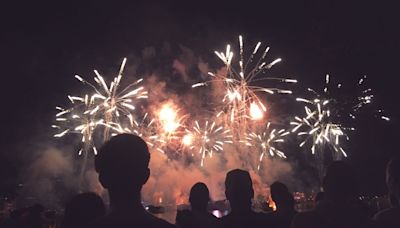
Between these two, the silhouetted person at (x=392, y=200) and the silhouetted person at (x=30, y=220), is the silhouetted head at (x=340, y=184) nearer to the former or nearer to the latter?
the silhouetted person at (x=392, y=200)

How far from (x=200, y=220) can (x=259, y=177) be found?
154ft

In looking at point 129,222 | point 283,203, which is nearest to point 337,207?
point 283,203

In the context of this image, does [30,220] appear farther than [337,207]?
Yes

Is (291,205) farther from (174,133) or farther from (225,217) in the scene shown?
(174,133)

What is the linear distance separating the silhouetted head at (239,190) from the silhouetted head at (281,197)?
158cm

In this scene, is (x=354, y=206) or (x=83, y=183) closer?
(x=354, y=206)

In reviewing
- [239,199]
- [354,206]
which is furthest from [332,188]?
[239,199]

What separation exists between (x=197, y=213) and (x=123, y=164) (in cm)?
286

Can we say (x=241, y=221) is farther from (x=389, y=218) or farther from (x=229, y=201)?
(x=389, y=218)

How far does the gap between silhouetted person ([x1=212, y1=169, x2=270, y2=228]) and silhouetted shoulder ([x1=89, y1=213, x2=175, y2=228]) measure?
52.5 inches

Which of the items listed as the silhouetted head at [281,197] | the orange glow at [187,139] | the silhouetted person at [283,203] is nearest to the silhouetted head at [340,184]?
the silhouetted person at [283,203]

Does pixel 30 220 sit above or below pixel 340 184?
below

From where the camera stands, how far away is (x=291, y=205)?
17.5 feet

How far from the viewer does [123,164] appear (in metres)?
2.70
